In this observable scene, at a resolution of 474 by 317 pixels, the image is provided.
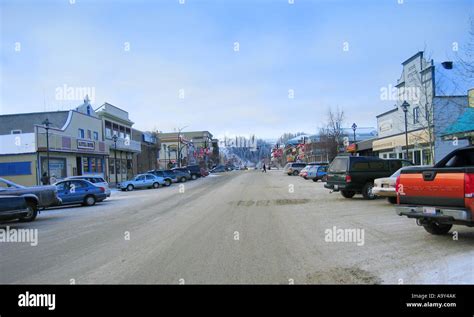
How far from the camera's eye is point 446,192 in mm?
8250

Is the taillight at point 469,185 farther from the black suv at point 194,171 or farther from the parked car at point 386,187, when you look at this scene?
the black suv at point 194,171

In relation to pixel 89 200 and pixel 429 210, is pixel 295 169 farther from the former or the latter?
pixel 429 210

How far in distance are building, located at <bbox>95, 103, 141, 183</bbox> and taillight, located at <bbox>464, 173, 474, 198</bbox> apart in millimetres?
42155

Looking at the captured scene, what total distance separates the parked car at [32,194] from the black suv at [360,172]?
12396 millimetres

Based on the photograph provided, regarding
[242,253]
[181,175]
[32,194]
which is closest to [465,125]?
[242,253]

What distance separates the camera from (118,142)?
52.0 m

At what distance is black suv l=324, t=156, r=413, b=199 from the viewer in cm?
1884

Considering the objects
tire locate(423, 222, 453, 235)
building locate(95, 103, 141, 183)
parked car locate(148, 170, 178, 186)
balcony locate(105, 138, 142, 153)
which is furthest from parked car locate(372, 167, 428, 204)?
balcony locate(105, 138, 142, 153)

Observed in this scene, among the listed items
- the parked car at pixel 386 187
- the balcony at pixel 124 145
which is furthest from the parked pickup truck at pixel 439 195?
the balcony at pixel 124 145

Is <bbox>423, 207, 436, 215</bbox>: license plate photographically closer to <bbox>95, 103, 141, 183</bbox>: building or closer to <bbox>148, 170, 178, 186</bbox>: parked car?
<bbox>148, 170, 178, 186</bbox>: parked car
